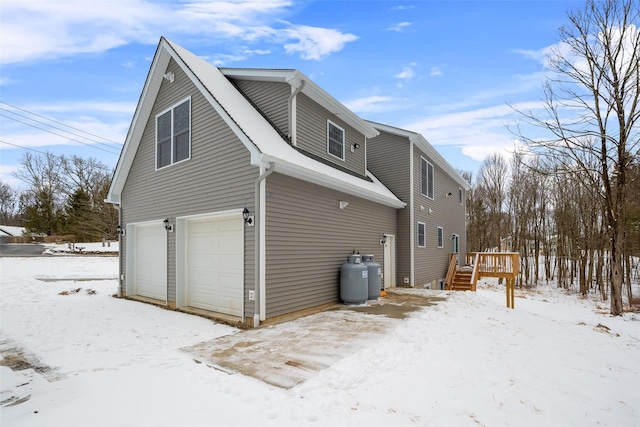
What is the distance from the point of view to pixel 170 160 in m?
8.86

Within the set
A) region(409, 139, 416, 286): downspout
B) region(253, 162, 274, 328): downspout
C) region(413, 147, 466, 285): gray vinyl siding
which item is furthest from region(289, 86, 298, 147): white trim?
region(413, 147, 466, 285): gray vinyl siding

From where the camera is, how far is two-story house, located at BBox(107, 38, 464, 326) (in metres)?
6.73

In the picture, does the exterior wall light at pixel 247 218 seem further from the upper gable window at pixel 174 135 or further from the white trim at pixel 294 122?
the upper gable window at pixel 174 135

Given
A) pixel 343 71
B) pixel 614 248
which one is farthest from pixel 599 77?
pixel 343 71

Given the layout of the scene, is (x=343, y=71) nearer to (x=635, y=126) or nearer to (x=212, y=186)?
(x=212, y=186)

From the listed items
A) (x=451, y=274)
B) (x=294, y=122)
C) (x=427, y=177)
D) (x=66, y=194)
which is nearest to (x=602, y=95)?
(x=427, y=177)

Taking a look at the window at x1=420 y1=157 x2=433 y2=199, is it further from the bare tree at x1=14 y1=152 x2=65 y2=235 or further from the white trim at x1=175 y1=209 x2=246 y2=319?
the bare tree at x1=14 y1=152 x2=65 y2=235

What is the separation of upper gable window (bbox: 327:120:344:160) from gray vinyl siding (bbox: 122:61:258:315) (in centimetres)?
333

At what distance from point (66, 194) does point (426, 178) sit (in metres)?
38.4

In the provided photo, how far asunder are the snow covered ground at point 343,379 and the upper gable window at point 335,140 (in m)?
5.01

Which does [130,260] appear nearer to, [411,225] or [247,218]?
[247,218]

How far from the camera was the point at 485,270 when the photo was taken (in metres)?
14.3

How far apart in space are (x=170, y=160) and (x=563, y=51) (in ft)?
42.5

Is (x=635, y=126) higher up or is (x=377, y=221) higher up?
(x=635, y=126)
